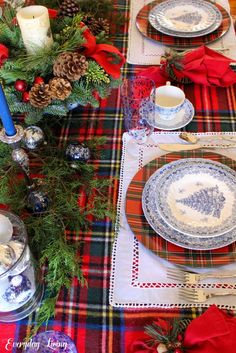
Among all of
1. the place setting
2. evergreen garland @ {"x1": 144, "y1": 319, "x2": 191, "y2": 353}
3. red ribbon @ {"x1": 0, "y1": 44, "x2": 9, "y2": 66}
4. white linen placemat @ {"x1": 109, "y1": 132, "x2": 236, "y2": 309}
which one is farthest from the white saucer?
evergreen garland @ {"x1": 144, "y1": 319, "x2": 191, "y2": 353}

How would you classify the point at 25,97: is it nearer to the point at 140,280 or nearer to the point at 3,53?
the point at 3,53

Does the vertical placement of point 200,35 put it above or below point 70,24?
below

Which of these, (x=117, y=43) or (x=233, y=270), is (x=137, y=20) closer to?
(x=117, y=43)

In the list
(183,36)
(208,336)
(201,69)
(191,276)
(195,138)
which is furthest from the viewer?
(183,36)

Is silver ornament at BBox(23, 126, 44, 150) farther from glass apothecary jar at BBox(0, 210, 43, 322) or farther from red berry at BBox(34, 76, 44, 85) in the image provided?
glass apothecary jar at BBox(0, 210, 43, 322)

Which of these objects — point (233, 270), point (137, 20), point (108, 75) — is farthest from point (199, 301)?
point (137, 20)

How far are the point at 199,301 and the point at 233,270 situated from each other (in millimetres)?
79

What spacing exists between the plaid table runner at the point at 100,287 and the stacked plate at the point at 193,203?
0.30ft

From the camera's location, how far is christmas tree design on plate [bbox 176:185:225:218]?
26.7 inches

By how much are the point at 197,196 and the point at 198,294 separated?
188 mm

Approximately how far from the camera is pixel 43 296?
61cm

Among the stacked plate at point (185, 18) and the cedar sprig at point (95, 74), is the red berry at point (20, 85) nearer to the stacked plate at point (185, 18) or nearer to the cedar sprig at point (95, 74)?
the cedar sprig at point (95, 74)

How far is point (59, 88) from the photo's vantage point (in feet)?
2.33

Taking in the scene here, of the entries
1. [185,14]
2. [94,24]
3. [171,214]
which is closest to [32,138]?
[171,214]
